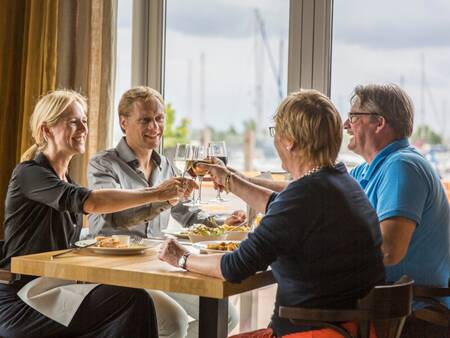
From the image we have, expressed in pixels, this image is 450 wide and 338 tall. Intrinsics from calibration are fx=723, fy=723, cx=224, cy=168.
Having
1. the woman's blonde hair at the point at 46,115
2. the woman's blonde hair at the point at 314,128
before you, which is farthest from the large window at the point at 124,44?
the woman's blonde hair at the point at 314,128

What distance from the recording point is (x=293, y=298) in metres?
1.91

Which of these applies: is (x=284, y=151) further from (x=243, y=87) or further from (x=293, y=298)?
(x=243, y=87)

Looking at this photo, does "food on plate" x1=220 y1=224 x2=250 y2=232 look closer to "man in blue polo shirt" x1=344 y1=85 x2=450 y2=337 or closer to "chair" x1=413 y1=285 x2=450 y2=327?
"man in blue polo shirt" x1=344 y1=85 x2=450 y2=337

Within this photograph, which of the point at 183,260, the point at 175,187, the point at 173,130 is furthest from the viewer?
the point at 173,130

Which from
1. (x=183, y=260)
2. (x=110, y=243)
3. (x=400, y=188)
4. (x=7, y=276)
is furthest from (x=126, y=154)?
(x=400, y=188)

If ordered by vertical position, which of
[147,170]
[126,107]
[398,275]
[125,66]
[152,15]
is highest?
[152,15]

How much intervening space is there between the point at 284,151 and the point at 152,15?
2.40 metres

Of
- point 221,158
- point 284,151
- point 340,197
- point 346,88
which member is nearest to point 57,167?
point 221,158

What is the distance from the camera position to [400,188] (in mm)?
2219

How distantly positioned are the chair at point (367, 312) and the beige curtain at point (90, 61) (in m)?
2.21

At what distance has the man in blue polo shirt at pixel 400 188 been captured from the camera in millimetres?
2180

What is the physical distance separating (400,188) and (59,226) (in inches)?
48.5

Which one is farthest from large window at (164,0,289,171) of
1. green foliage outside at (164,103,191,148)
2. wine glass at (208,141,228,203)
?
wine glass at (208,141,228,203)

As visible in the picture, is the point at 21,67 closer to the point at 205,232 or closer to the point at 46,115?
the point at 46,115
